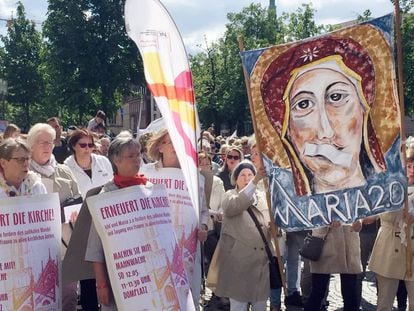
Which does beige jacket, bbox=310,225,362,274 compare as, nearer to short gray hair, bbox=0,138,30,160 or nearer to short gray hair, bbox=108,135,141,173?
short gray hair, bbox=108,135,141,173

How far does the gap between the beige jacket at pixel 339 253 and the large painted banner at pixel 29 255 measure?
2.71 metres

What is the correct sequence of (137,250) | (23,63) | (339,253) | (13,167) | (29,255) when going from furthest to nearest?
1. (23,63)
2. (339,253)
3. (13,167)
4. (29,255)
5. (137,250)

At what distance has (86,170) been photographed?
20.3 ft

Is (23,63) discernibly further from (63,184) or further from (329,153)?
(329,153)

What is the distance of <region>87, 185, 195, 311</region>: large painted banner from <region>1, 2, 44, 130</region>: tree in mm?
36396

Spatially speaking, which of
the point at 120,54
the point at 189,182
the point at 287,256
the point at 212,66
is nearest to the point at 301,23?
the point at 212,66

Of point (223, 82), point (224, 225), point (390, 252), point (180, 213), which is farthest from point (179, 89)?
point (223, 82)

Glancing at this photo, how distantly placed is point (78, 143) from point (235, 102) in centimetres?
3366

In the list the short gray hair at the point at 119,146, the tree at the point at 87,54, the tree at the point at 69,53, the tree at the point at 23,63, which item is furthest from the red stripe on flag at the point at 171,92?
the tree at the point at 23,63

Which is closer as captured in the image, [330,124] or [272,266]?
[330,124]

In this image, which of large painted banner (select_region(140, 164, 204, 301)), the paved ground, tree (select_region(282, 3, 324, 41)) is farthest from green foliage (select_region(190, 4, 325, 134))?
large painted banner (select_region(140, 164, 204, 301))

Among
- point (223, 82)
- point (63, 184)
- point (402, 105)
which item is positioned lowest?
point (63, 184)

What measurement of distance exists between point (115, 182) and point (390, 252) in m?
2.70

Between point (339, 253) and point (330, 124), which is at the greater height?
point (330, 124)
